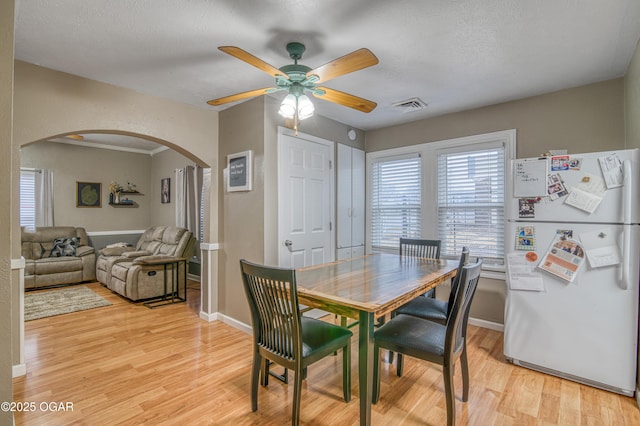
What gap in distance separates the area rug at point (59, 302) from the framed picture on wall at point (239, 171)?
261 cm

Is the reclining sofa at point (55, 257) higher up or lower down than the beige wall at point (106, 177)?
lower down

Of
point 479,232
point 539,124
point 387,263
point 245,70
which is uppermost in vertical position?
point 245,70

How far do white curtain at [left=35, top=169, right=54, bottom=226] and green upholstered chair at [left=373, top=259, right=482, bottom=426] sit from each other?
6.41 m

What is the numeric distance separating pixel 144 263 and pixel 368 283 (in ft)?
11.2

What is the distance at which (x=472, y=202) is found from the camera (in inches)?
139

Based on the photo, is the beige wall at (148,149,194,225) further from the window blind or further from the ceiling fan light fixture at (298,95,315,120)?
the window blind

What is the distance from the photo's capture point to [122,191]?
632 centimetres

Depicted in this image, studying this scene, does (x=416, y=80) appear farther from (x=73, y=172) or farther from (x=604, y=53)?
(x=73, y=172)

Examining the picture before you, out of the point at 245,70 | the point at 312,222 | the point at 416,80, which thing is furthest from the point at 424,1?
the point at 312,222

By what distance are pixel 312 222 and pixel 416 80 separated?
184 centimetres

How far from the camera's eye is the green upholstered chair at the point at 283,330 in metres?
1.66

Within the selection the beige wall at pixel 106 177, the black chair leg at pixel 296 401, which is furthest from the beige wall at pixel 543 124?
the beige wall at pixel 106 177

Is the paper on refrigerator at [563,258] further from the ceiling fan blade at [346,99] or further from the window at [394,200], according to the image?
the ceiling fan blade at [346,99]

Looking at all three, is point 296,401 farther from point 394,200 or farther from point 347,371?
point 394,200
